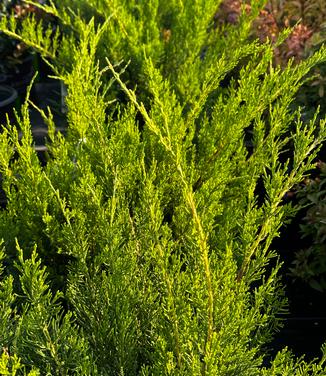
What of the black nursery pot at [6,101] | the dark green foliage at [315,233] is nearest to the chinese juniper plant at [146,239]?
the dark green foliage at [315,233]

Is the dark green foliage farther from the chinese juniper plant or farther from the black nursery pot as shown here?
the black nursery pot

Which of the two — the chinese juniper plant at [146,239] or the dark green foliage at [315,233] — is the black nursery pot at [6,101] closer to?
the chinese juniper plant at [146,239]

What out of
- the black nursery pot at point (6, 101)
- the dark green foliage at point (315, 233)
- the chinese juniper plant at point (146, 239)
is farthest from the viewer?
the black nursery pot at point (6, 101)

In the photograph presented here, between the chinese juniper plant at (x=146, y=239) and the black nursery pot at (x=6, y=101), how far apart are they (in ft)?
6.53

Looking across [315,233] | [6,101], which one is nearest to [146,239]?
[315,233]

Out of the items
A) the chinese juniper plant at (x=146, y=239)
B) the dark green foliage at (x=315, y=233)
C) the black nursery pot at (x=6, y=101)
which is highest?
the chinese juniper plant at (x=146, y=239)

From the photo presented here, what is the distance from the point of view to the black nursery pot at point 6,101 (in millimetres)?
4697

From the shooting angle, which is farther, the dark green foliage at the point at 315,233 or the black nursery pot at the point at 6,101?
the black nursery pot at the point at 6,101

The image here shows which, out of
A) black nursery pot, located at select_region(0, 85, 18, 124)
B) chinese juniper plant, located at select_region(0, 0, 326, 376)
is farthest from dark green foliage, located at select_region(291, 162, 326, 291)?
black nursery pot, located at select_region(0, 85, 18, 124)

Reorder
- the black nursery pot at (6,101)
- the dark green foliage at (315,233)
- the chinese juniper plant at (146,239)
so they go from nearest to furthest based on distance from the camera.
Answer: the chinese juniper plant at (146,239), the dark green foliage at (315,233), the black nursery pot at (6,101)

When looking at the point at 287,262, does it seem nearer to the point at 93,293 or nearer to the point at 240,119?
the point at 240,119

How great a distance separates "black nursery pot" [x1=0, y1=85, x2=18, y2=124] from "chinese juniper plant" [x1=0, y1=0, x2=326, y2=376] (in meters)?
1.99

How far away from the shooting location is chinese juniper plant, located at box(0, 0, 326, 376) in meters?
1.61

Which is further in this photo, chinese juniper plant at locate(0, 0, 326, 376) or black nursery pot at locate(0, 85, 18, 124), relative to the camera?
black nursery pot at locate(0, 85, 18, 124)
